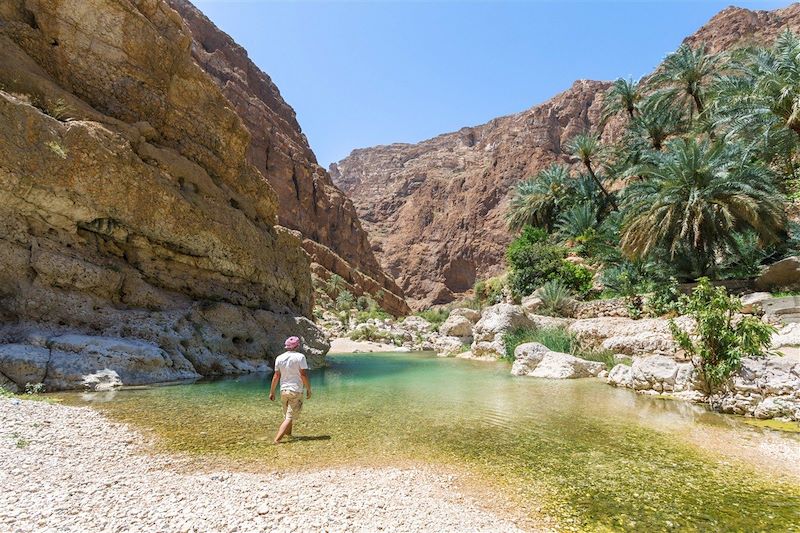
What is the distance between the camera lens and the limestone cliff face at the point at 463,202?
8575 cm

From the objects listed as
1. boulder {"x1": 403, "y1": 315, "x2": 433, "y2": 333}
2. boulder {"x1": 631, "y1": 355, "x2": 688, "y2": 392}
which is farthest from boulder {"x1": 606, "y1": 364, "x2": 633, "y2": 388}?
boulder {"x1": 403, "y1": 315, "x2": 433, "y2": 333}

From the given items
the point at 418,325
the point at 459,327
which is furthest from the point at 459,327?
the point at 418,325

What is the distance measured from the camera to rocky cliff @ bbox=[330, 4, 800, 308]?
82.5m

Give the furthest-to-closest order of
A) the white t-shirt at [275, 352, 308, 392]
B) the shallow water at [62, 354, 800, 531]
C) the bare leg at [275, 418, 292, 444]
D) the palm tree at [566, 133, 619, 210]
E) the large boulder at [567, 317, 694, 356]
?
the palm tree at [566, 133, 619, 210]
the large boulder at [567, 317, 694, 356]
the white t-shirt at [275, 352, 308, 392]
the bare leg at [275, 418, 292, 444]
the shallow water at [62, 354, 800, 531]

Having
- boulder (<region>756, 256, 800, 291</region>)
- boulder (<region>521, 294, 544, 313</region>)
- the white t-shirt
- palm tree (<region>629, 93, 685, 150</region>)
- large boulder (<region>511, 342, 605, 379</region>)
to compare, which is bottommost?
large boulder (<region>511, 342, 605, 379</region>)

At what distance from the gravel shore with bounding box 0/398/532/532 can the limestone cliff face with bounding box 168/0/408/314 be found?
2253 inches

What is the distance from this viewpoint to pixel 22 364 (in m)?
9.39

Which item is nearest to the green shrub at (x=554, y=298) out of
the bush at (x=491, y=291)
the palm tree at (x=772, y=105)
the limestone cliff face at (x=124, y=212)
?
the bush at (x=491, y=291)

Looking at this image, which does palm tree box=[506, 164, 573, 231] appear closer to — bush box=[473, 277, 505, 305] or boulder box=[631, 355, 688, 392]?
bush box=[473, 277, 505, 305]

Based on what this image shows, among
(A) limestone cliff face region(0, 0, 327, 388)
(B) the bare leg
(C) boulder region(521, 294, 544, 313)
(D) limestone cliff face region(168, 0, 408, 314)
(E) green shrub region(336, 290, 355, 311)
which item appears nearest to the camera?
(B) the bare leg

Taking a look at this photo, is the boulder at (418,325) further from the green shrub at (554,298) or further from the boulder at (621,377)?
the boulder at (621,377)

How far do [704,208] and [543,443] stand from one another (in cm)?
1462

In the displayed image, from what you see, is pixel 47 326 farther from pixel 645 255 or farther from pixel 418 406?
pixel 645 255

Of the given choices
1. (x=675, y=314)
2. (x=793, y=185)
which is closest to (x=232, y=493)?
(x=675, y=314)
